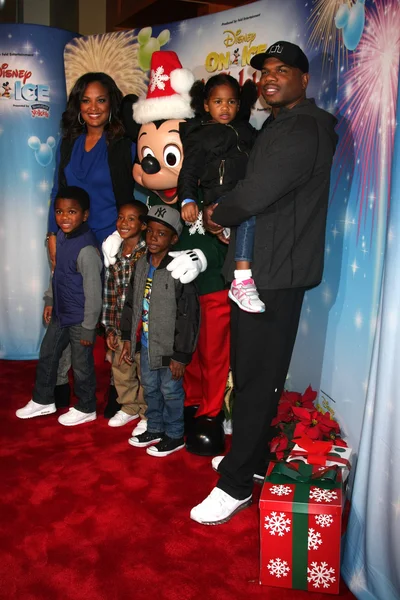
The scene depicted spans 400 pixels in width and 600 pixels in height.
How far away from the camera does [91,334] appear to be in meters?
3.23

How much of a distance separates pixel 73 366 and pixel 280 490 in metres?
1.56

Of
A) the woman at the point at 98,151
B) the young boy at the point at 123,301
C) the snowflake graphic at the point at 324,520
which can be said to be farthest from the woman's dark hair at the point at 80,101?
the snowflake graphic at the point at 324,520

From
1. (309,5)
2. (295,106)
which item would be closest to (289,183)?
(295,106)

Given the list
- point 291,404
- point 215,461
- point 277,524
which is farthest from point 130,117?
point 277,524

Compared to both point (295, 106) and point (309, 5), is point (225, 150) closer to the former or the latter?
point (295, 106)

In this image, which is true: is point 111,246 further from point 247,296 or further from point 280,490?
point 280,490

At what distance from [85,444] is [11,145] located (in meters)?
2.09

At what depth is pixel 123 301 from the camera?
10.5ft

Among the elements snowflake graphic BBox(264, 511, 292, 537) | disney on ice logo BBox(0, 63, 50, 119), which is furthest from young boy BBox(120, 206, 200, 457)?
disney on ice logo BBox(0, 63, 50, 119)

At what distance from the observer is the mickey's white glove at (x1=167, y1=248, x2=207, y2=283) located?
279cm

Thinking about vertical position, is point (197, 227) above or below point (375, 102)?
below

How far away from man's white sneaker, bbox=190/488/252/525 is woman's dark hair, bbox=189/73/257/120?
5.47 ft

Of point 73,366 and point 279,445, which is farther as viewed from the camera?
point 73,366

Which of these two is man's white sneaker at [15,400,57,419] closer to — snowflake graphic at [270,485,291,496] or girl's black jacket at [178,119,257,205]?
girl's black jacket at [178,119,257,205]
